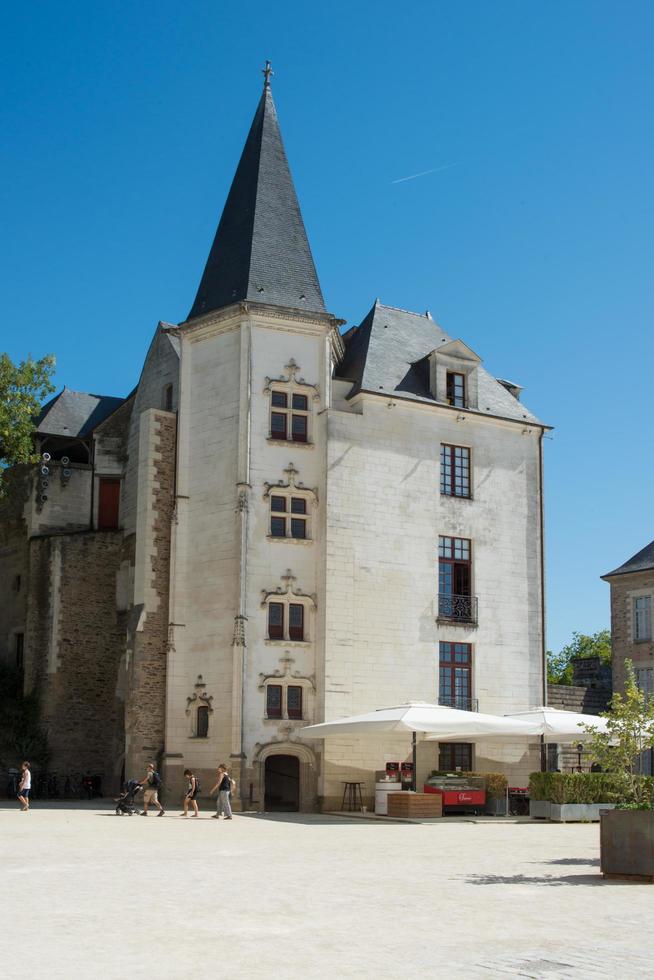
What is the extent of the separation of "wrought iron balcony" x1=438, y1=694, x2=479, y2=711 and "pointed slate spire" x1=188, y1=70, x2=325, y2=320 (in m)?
10.6

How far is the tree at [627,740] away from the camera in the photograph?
45.9 ft

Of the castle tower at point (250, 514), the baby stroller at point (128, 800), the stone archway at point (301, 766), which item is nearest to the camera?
the baby stroller at point (128, 800)

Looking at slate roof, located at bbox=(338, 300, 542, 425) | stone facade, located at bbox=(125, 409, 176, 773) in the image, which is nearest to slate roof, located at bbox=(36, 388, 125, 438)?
stone facade, located at bbox=(125, 409, 176, 773)

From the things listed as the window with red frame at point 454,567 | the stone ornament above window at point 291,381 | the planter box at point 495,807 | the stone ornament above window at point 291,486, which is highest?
the stone ornament above window at point 291,381

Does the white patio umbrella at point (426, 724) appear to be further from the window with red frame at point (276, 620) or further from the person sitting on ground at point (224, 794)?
the window with red frame at point (276, 620)

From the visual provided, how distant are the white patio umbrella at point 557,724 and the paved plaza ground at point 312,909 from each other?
7.92 m

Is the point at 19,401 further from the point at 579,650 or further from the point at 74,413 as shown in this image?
the point at 579,650

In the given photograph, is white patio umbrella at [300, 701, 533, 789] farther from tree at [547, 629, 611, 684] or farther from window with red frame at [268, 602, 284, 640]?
tree at [547, 629, 611, 684]


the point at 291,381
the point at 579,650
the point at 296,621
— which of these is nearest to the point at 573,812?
the point at 296,621

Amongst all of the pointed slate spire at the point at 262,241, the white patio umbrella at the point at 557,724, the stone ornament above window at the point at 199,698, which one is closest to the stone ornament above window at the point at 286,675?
the stone ornament above window at the point at 199,698

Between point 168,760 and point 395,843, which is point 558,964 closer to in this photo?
point 395,843

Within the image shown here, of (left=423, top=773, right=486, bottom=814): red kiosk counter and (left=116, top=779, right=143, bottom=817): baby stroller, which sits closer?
(left=116, top=779, right=143, bottom=817): baby stroller

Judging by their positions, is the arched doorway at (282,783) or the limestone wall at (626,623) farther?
the limestone wall at (626,623)

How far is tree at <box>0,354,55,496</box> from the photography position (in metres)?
32.3
